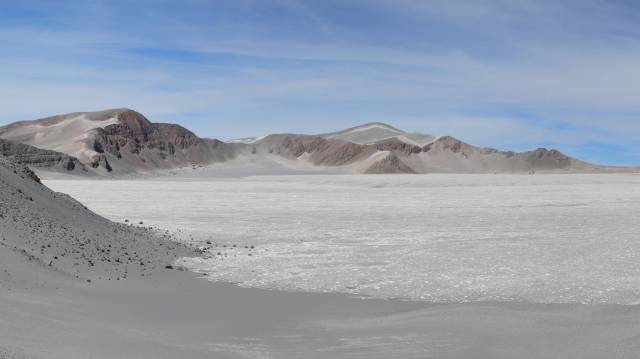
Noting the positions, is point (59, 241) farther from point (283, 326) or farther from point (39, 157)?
point (39, 157)

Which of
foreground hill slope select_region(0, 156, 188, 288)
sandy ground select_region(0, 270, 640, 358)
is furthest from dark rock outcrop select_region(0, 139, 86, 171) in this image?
sandy ground select_region(0, 270, 640, 358)

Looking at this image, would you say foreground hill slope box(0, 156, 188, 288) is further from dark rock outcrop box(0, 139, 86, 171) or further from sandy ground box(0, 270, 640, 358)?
dark rock outcrop box(0, 139, 86, 171)

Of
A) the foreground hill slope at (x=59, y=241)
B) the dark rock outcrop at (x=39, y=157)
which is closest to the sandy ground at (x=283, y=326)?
the foreground hill slope at (x=59, y=241)

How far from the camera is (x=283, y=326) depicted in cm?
1010

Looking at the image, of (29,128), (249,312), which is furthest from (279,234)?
(29,128)

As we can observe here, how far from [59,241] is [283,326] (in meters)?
6.25

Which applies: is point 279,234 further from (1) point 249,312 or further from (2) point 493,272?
(1) point 249,312

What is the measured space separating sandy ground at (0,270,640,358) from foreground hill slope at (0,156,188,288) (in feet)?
2.00

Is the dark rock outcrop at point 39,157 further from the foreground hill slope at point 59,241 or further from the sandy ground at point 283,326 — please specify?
the sandy ground at point 283,326

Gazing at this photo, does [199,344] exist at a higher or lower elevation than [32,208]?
lower

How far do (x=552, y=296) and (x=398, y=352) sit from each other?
191 inches

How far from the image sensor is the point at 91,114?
18462cm

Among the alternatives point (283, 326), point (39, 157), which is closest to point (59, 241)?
point (283, 326)

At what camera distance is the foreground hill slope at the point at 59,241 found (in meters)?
11.7
